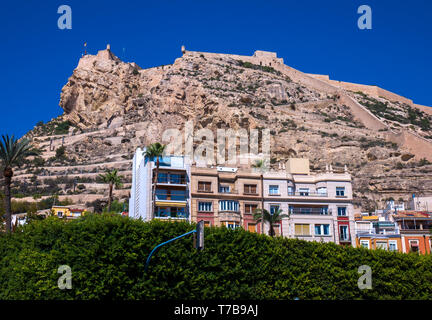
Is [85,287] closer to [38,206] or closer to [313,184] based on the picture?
[313,184]

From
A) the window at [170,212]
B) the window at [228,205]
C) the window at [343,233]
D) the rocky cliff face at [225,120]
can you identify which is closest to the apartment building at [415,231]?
the window at [343,233]

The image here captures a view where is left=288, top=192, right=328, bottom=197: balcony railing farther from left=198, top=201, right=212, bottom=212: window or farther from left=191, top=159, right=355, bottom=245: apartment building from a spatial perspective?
left=198, top=201, right=212, bottom=212: window

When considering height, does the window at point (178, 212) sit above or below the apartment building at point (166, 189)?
below

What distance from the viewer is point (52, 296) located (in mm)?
26172

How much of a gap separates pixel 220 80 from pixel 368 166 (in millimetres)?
45537

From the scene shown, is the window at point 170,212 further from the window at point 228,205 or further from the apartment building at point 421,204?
the apartment building at point 421,204

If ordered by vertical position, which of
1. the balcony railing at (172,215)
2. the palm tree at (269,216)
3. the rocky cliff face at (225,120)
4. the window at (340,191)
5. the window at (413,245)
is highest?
the rocky cliff face at (225,120)

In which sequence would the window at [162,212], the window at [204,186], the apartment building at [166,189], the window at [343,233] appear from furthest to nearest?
1. the window at [204,186]
2. the apartment building at [166,189]
3. the window at [162,212]
4. the window at [343,233]

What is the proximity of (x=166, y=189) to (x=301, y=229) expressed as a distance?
12632 mm

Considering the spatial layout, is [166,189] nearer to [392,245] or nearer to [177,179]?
[177,179]

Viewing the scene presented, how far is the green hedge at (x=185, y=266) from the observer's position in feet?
88.6

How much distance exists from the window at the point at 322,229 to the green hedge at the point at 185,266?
12.1 meters

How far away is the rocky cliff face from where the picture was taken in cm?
8862
